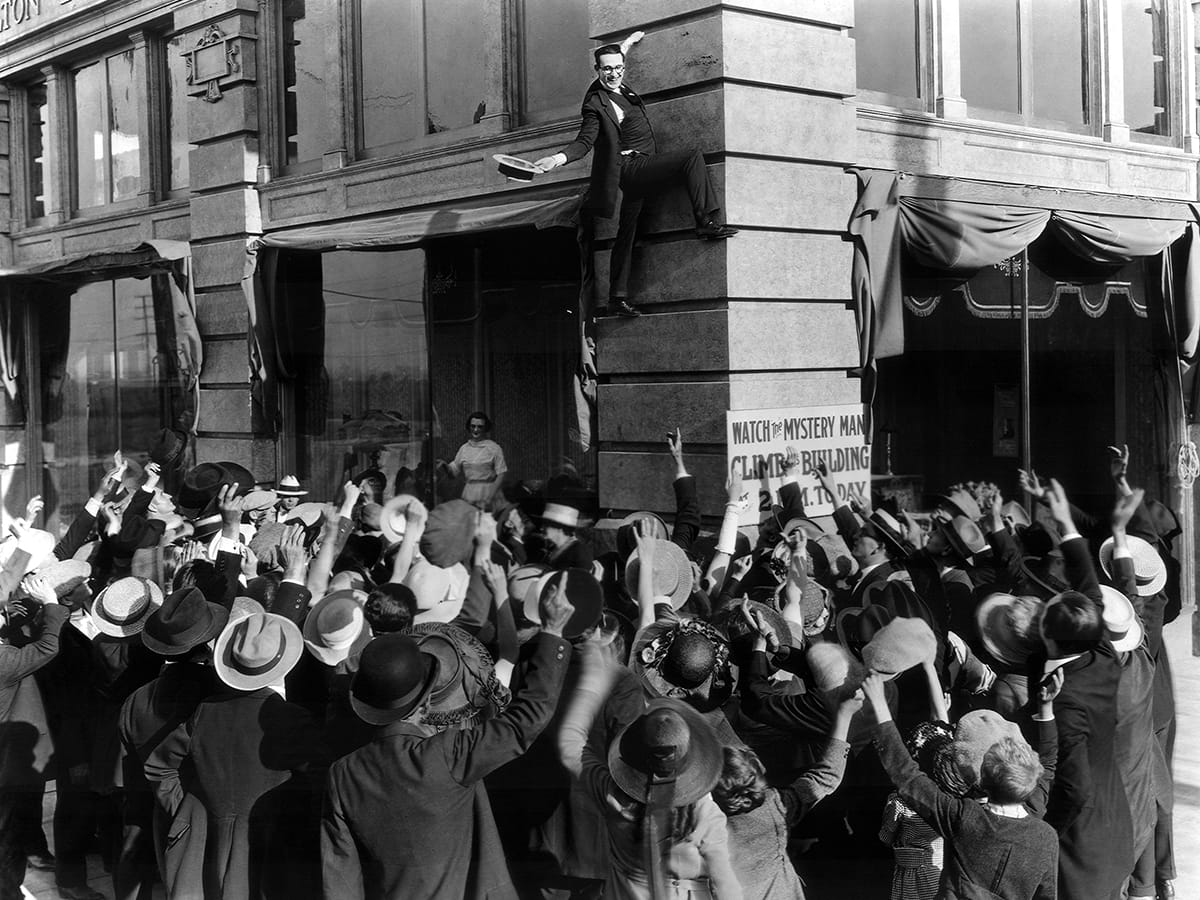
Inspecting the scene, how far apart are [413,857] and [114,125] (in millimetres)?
13284

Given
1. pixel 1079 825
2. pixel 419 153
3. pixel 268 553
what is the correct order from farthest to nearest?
pixel 419 153 → pixel 268 553 → pixel 1079 825

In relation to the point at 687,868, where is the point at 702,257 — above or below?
above

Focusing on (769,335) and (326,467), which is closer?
(769,335)

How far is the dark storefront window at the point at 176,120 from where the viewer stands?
47.1ft

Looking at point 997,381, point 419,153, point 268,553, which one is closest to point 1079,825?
point 268,553

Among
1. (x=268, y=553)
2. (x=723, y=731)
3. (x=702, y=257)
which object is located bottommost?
(x=723, y=731)

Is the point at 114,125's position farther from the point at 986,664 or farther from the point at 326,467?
the point at 986,664

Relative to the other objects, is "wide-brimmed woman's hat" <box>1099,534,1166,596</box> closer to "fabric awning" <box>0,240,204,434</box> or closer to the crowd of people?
the crowd of people

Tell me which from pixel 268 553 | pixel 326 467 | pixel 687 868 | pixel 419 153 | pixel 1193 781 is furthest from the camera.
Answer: pixel 326 467

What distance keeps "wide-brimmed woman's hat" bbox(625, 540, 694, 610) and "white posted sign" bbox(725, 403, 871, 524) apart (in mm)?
2923

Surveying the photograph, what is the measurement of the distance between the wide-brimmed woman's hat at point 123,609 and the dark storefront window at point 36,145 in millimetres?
12743

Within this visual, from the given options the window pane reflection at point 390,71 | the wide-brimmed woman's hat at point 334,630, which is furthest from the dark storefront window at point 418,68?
the wide-brimmed woman's hat at point 334,630

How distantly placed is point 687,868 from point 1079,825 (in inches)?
68.9

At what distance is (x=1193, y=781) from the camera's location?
780 centimetres
